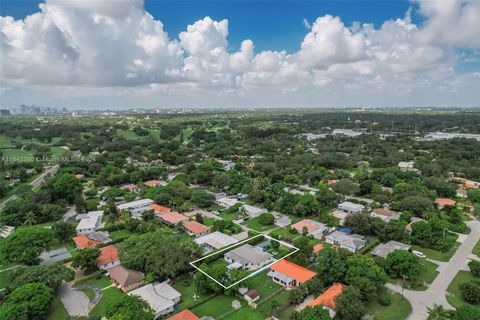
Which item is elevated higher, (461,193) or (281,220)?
(461,193)

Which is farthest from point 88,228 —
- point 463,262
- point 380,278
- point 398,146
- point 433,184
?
point 398,146

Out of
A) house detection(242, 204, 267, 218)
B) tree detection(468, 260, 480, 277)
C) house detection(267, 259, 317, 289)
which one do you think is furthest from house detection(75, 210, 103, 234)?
tree detection(468, 260, 480, 277)

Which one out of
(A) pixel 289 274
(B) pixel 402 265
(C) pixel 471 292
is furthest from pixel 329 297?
(C) pixel 471 292

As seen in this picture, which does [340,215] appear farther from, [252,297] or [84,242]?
[84,242]

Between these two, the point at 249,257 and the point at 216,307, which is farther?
the point at 249,257

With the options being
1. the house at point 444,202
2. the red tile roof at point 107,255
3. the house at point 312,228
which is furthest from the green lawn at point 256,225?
the house at point 444,202

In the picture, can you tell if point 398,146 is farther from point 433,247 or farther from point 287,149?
point 433,247

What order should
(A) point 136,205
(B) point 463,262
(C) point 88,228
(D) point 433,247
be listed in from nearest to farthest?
1. (B) point 463,262
2. (D) point 433,247
3. (C) point 88,228
4. (A) point 136,205
